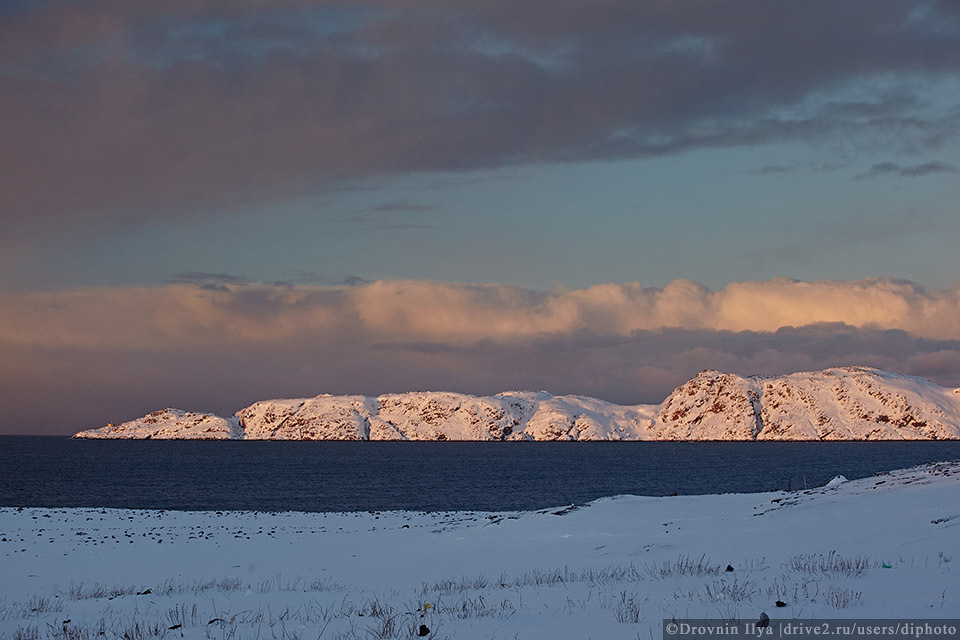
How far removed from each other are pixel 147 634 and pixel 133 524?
40.9m

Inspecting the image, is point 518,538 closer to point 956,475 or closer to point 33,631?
point 956,475

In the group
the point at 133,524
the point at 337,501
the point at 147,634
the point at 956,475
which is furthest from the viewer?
the point at 337,501

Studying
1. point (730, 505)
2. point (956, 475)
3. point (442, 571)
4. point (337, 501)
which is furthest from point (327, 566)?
point (337, 501)

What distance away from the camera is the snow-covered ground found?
1086 cm

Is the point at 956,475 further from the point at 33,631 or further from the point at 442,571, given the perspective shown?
the point at 33,631

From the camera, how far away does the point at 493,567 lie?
90.3ft

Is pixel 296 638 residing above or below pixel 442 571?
above

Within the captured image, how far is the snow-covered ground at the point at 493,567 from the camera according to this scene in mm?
10859

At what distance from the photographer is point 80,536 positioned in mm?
40531

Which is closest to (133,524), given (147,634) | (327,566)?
(327,566)

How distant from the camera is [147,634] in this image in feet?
35.4

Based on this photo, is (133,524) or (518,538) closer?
(518,538)

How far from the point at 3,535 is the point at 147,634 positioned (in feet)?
117

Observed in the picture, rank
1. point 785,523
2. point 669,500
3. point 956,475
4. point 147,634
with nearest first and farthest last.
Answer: point 147,634 < point 785,523 < point 956,475 < point 669,500
